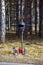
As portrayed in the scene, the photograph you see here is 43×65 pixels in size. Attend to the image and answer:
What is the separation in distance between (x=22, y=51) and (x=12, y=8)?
7964mm

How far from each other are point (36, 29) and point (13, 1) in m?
2.80

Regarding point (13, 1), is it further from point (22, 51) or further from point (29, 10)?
point (22, 51)

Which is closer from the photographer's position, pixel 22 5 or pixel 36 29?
pixel 22 5

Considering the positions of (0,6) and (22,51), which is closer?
(22,51)

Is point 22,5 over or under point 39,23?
over

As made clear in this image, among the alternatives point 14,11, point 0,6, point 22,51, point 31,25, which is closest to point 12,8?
point 14,11

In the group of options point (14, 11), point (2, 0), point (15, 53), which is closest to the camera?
point (15, 53)

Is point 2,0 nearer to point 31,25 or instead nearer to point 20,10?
point 20,10

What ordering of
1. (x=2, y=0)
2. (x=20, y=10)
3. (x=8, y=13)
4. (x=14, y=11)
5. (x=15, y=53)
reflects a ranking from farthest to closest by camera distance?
(x=8, y=13) → (x=14, y=11) → (x=20, y=10) → (x=2, y=0) → (x=15, y=53)

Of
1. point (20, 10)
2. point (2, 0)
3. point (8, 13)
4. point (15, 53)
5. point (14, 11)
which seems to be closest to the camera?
point (15, 53)

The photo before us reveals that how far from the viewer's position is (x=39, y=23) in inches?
620

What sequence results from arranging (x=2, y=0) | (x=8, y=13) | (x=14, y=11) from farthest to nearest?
(x=8, y=13), (x=14, y=11), (x=2, y=0)

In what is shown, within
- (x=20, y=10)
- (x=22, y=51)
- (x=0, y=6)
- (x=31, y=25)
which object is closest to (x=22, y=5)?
(x=20, y=10)

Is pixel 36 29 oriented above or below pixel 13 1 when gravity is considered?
below
